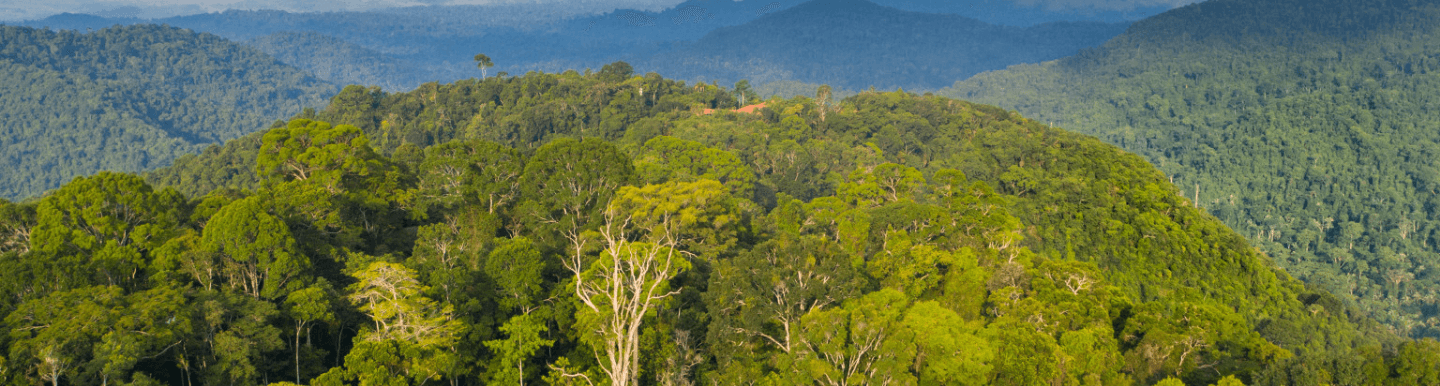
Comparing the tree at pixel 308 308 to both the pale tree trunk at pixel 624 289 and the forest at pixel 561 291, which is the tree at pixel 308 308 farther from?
the pale tree trunk at pixel 624 289

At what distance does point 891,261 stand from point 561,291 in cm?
1456

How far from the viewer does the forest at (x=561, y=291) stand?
24.2m

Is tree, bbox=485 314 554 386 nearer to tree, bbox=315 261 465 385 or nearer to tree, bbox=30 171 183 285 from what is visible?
tree, bbox=315 261 465 385

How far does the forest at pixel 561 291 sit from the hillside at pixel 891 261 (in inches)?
5.0

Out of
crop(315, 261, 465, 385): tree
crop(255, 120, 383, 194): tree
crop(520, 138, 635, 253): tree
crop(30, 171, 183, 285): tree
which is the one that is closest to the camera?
crop(315, 261, 465, 385): tree

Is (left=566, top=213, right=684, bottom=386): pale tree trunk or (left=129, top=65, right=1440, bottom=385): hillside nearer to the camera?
(left=566, top=213, right=684, bottom=386): pale tree trunk

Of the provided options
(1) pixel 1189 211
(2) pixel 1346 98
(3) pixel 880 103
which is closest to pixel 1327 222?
(2) pixel 1346 98

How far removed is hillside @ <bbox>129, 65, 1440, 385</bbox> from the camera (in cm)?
2777

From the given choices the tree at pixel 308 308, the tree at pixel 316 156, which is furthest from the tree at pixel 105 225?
the tree at pixel 316 156

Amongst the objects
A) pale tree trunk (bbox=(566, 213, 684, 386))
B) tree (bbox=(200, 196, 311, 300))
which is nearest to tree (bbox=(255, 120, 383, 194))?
tree (bbox=(200, 196, 311, 300))

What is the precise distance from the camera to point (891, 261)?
119ft

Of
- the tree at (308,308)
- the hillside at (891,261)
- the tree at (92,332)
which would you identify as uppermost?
the tree at (92,332)

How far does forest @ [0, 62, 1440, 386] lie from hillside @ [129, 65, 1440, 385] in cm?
13

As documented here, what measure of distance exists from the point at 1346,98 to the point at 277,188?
218 metres
